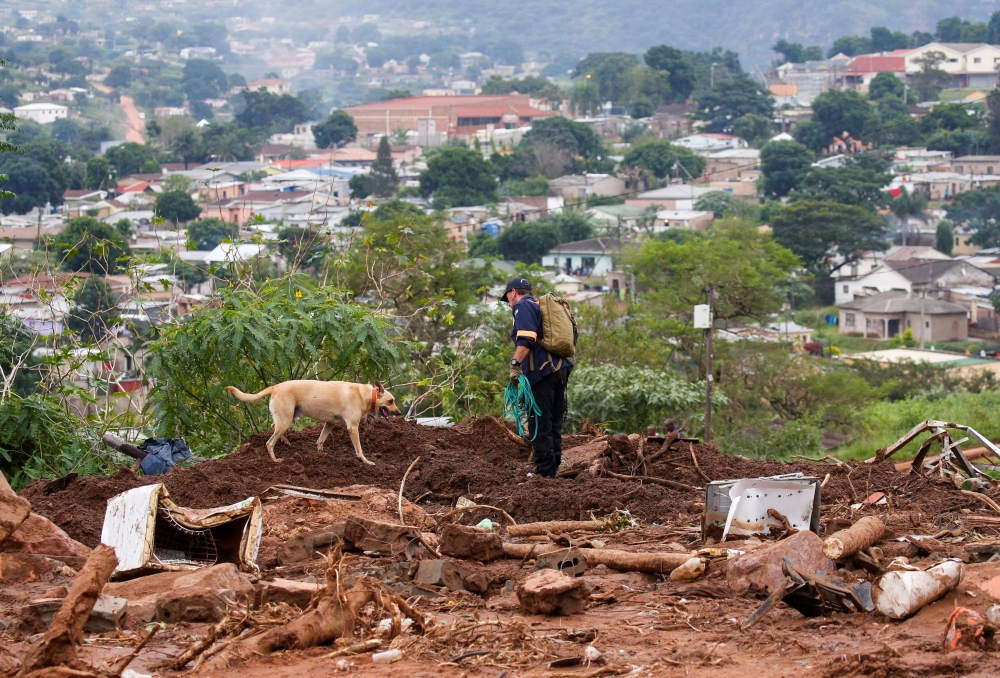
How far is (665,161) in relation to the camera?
75.4 meters

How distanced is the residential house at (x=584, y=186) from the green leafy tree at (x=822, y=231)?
19.3 meters

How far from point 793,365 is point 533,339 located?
1844 centimetres

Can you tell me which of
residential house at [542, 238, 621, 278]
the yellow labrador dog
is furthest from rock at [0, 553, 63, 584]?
residential house at [542, 238, 621, 278]

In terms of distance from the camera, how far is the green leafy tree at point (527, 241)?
50.1m

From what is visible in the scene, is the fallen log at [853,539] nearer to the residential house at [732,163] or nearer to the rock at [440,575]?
the rock at [440,575]

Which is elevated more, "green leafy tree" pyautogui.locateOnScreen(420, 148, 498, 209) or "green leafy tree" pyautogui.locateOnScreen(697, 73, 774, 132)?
"green leafy tree" pyautogui.locateOnScreen(697, 73, 774, 132)

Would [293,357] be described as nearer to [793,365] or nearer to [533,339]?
[533,339]

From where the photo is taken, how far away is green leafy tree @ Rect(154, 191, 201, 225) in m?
54.0

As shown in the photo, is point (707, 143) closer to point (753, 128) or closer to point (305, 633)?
point (753, 128)

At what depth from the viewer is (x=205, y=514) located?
182 inches

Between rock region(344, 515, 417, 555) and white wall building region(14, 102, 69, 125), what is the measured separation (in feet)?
381

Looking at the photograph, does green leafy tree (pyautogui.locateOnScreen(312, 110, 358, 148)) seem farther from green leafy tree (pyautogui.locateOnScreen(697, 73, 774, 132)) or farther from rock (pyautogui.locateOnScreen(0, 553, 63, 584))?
rock (pyautogui.locateOnScreen(0, 553, 63, 584))

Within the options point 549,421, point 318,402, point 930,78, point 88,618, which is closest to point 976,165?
point 930,78

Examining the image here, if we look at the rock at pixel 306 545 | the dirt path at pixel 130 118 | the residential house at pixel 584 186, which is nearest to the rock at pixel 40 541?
the rock at pixel 306 545
